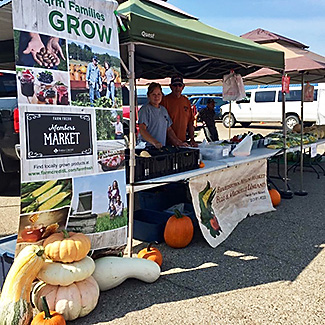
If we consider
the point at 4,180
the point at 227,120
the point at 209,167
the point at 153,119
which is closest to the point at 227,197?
the point at 209,167

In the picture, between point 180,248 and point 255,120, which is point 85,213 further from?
point 255,120

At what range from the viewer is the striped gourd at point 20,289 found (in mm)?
2543

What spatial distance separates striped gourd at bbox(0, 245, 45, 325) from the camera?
2.54 m

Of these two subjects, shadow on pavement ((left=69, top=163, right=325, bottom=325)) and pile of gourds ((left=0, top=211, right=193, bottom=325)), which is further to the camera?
shadow on pavement ((left=69, top=163, right=325, bottom=325))

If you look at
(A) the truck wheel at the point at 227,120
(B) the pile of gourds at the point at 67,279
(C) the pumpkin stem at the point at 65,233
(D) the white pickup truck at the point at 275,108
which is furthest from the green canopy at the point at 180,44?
(A) the truck wheel at the point at 227,120

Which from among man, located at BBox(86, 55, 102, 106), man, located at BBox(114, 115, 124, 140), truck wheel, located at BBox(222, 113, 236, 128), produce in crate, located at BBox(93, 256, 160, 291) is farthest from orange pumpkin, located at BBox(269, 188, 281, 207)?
truck wheel, located at BBox(222, 113, 236, 128)

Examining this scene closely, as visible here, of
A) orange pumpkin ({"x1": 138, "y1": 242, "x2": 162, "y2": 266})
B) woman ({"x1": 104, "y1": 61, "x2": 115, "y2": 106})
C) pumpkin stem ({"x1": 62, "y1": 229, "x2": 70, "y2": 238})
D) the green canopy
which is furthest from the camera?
orange pumpkin ({"x1": 138, "y1": 242, "x2": 162, "y2": 266})

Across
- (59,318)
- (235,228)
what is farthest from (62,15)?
(235,228)

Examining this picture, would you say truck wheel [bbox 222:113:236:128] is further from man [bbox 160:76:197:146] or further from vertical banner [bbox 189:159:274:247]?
vertical banner [bbox 189:159:274:247]

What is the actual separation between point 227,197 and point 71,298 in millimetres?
2705

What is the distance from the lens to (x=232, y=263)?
12.6 ft

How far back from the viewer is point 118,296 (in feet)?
10.4

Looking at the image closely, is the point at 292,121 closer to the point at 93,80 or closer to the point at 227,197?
the point at 227,197

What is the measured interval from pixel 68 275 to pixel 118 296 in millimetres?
593
